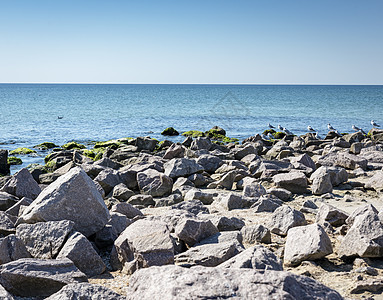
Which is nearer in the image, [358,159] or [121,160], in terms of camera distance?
[358,159]

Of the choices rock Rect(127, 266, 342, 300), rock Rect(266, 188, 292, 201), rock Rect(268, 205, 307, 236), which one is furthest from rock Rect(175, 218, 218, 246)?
rock Rect(266, 188, 292, 201)

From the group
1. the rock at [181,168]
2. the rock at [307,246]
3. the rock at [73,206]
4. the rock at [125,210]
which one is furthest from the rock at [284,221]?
the rock at [181,168]

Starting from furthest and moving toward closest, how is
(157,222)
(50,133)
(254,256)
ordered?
(50,133)
(157,222)
(254,256)

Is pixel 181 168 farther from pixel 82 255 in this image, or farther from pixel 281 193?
pixel 82 255

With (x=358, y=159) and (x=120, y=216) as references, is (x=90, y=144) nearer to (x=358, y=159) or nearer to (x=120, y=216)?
(x=358, y=159)

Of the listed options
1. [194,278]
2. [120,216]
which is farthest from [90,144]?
[194,278]

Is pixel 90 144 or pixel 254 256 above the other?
pixel 254 256

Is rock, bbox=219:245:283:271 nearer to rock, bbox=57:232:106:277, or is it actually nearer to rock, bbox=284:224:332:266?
rock, bbox=284:224:332:266

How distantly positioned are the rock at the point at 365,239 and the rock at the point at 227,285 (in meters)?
2.31

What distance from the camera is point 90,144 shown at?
925 inches

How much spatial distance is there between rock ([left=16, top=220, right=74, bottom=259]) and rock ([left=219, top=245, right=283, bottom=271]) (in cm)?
212

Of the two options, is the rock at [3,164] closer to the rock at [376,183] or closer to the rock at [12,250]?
the rock at [12,250]

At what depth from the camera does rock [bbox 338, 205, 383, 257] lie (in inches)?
195

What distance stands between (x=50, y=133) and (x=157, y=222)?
25.9 metres
